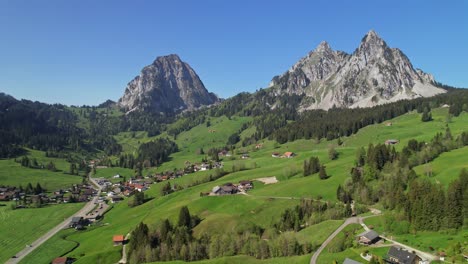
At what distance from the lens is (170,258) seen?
11025cm

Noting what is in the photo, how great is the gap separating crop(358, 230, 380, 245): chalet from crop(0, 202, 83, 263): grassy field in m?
119

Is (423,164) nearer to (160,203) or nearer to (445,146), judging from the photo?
(445,146)

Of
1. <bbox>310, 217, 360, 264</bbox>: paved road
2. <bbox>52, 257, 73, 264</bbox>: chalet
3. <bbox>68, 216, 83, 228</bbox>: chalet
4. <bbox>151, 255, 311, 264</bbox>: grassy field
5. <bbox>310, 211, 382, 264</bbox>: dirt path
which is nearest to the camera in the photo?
<bbox>310, 217, 360, 264</bbox>: paved road

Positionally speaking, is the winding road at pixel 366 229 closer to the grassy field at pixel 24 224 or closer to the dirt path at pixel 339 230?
the dirt path at pixel 339 230

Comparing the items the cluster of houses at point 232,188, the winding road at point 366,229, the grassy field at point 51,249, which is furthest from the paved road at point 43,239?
the winding road at point 366,229

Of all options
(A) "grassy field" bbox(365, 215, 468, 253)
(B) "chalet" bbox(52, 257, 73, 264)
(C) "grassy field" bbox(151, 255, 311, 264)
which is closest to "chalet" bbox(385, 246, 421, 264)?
(A) "grassy field" bbox(365, 215, 468, 253)

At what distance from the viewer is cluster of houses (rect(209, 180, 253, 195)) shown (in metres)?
168

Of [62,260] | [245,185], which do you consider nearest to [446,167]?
[245,185]

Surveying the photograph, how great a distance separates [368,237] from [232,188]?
294ft

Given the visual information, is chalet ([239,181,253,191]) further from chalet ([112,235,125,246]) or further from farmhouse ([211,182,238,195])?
chalet ([112,235,125,246])

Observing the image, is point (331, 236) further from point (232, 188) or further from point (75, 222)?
point (75, 222)

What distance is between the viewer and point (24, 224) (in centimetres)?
16625

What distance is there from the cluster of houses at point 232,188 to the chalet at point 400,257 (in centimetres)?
9565

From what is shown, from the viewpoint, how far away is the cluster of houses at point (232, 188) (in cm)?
16780
